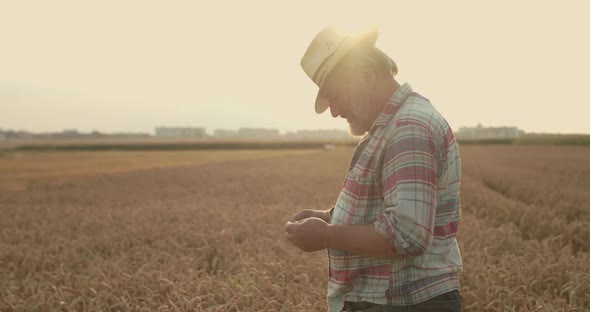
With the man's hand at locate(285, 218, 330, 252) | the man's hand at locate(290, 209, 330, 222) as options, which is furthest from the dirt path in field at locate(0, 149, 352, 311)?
the man's hand at locate(285, 218, 330, 252)

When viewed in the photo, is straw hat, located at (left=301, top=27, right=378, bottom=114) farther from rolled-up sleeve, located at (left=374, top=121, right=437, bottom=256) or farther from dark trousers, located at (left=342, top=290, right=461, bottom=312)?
dark trousers, located at (left=342, top=290, right=461, bottom=312)

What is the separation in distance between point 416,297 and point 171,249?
4311mm

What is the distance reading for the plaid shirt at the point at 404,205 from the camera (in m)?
1.43

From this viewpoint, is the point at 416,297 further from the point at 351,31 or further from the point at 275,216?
the point at 275,216

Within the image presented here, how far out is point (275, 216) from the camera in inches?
303

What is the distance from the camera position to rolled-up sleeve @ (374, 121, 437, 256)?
4.63ft

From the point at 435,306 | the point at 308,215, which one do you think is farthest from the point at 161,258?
the point at 435,306

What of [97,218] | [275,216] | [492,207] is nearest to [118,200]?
[97,218]

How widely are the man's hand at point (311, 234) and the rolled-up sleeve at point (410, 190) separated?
22 cm

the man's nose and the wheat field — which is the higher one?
the man's nose

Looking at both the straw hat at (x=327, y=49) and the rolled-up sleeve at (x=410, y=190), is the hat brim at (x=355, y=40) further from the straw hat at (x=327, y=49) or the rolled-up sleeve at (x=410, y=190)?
the rolled-up sleeve at (x=410, y=190)

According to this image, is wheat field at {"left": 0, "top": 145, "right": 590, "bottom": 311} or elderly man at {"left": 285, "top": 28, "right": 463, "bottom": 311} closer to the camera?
elderly man at {"left": 285, "top": 28, "right": 463, "bottom": 311}

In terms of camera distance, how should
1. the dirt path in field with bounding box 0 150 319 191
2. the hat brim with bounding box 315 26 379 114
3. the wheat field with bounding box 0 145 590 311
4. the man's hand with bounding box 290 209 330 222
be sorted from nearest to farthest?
1. the hat brim with bounding box 315 26 379 114
2. the man's hand with bounding box 290 209 330 222
3. the wheat field with bounding box 0 145 590 311
4. the dirt path in field with bounding box 0 150 319 191

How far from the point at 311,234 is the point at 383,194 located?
33cm
